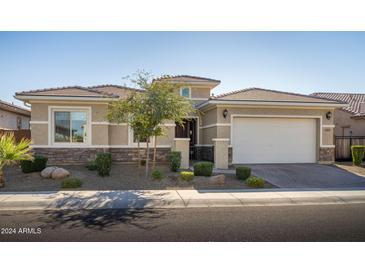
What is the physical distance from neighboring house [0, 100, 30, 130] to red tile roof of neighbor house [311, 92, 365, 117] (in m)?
25.8

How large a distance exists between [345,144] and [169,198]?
13.2 meters

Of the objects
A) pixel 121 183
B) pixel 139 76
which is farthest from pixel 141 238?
pixel 139 76

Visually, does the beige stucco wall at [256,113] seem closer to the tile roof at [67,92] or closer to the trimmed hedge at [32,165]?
the tile roof at [67,92]

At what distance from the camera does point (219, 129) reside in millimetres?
13914

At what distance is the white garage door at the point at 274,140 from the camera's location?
46.8ft

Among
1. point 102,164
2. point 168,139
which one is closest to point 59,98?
point 102,164

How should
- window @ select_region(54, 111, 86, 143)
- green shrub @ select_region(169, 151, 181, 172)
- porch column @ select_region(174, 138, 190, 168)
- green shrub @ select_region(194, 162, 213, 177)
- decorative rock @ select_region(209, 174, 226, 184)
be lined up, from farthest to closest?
1. window @ select_region(54, 111, 86, 143)
2. porch column @ select_region(174, 138, 190, 168)
3. green shrub @ select_region(169, 151, 181, 172)
4. green shrub @ select_region(194, 162, 213, 177)
5. decorative rock @ select_region(209, 174, 226, 184)

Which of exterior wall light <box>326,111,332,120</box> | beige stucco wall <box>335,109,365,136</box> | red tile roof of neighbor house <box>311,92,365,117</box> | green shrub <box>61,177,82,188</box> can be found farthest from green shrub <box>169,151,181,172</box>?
beige stucco wall <box>335,109,365,136</box>

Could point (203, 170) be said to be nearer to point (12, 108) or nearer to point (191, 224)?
point (191, 224)

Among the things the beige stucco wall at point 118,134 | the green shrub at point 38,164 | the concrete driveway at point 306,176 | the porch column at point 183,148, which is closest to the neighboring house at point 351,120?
the concrete driveway at point 306,176

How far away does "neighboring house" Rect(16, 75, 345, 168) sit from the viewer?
42.3ft

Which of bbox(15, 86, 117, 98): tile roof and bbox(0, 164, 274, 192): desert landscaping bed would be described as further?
bbox(15, 86, 117, 98): tile roof

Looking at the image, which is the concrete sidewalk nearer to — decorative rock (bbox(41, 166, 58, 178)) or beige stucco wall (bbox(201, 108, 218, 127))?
decorative rock (bbox(41, 166, 58, 178))

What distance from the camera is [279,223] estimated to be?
19.8 ft
